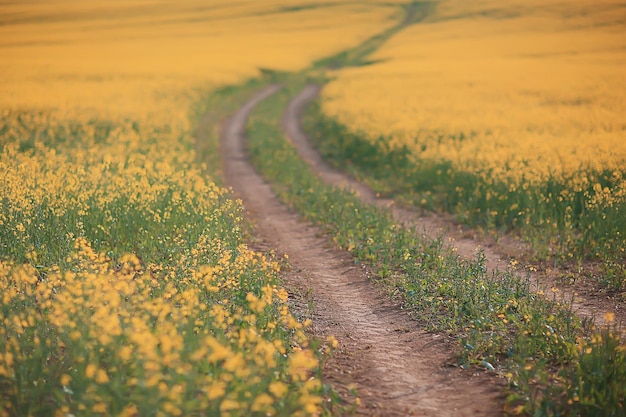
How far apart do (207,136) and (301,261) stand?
14664 mm

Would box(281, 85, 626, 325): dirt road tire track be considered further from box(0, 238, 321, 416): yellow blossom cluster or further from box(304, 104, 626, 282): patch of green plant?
box(0, 238, 321, 416): yellow blossom cluster

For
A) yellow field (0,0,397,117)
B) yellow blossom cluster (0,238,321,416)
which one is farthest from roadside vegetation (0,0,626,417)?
yellow field (0,0,397,117)

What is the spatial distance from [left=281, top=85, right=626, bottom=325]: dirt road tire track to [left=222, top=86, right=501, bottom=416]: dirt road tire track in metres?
1.61

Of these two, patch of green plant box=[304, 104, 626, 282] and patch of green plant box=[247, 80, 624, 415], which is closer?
patch of green plant box=[247, 80, 624, 415]

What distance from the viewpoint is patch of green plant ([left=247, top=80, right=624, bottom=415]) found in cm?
528

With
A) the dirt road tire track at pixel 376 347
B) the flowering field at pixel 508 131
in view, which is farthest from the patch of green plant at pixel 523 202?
the dirt road tire track at pixel 376 347

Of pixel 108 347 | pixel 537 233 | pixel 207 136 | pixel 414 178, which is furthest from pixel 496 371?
pixel 207 136

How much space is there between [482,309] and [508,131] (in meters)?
13.0

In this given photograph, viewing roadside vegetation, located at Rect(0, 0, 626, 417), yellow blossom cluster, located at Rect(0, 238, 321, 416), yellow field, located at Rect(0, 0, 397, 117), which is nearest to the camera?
yellow blossom cluster, located at Rect(0, 238, 321, 416)

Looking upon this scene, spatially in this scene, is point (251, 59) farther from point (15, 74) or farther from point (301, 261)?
point (301, 261)

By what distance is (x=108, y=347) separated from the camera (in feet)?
15.6

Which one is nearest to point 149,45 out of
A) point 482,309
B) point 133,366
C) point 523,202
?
point 523,202

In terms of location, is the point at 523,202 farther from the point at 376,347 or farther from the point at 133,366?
the point at 133,366

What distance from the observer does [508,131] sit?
18.8 m
